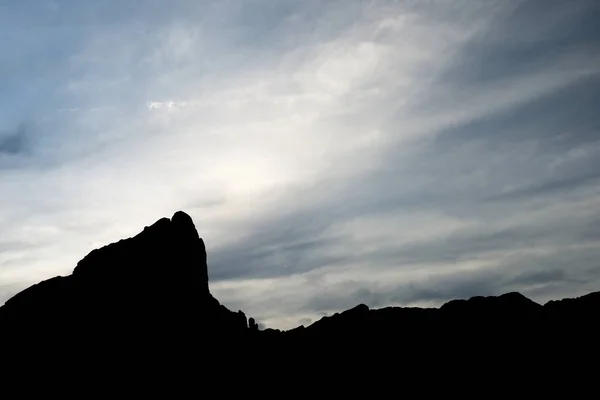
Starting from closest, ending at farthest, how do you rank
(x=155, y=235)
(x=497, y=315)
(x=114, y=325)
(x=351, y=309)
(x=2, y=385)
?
(x=2, y=385)
(x=114, y=325)
(x=155, y=235)
(x=497, y=315)
(x=351, y=309)

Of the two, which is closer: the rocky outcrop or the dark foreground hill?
the dark foreground hill

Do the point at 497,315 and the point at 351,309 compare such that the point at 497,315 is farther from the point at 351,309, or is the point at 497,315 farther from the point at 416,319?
the point at 351,309

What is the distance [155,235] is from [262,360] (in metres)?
40.0

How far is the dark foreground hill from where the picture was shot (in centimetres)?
11156

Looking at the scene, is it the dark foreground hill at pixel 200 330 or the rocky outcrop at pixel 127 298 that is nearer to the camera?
the dark foreground hill at pixel 200 330

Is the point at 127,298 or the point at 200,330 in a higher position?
the point at 127,298

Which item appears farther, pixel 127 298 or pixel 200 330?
pixel 200 330

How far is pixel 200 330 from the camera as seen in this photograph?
123 m

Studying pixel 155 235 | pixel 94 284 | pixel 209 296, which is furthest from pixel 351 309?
pixel 94 284

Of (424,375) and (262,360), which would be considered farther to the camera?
(262,360)

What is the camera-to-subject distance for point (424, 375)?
119 meters

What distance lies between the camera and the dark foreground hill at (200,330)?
111562 millimetres

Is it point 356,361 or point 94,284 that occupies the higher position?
point 94,284

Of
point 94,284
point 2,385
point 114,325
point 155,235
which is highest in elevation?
point 155,235
